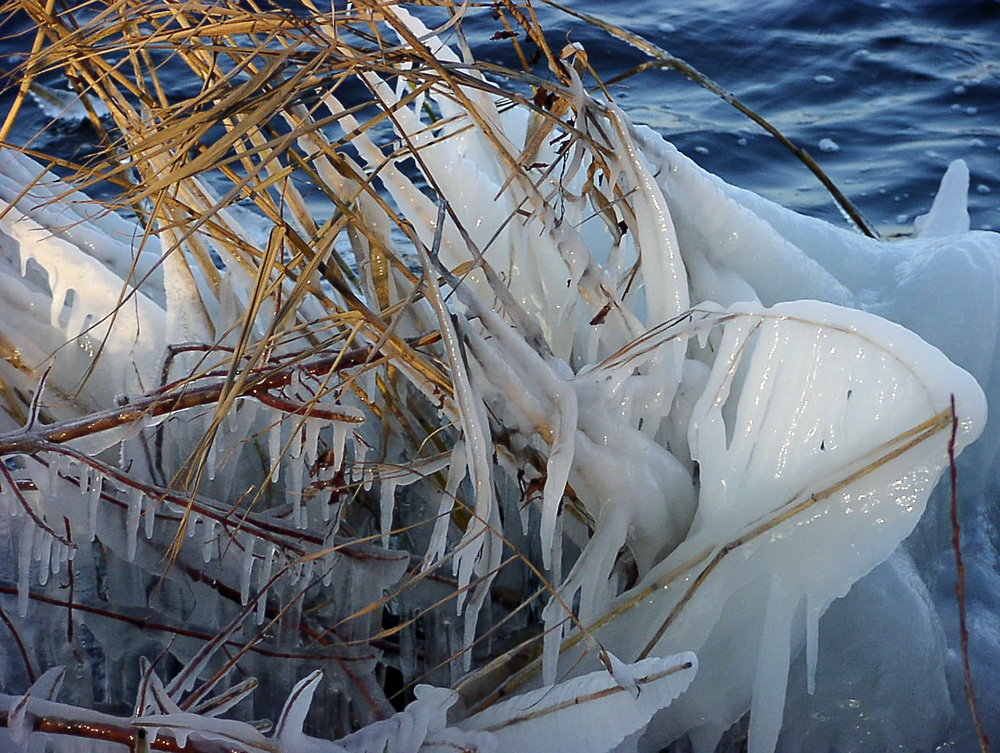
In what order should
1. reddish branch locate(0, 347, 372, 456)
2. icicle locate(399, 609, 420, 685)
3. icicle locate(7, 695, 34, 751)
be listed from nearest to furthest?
icicle locate(7, 695, 34, 751) < reddish branch locate(0, 347, 372, 456) < icicle locate(399, 609, 420, 685)

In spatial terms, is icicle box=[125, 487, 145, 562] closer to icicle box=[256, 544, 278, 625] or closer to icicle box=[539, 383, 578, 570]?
icicle box=[256, 544, 278, 625]

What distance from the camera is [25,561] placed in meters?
1.30

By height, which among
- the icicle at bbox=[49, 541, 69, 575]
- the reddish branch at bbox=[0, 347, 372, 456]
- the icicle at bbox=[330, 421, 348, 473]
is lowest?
the icicle at bbox=[49, 541, 69, 575]

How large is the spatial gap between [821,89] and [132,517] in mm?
3957

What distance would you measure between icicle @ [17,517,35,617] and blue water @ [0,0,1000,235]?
3030mm

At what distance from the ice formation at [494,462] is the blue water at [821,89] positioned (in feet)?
7.81

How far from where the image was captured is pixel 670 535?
4.78 ft

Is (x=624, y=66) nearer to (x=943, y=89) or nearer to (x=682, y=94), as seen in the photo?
(x=682, y=94)

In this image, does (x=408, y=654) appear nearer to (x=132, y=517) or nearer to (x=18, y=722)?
(x=132, y=517)

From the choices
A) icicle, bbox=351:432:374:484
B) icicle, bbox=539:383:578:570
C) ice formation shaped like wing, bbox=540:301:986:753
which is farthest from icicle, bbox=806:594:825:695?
icicle, bbox=351:432:374:484

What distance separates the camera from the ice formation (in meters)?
1.22

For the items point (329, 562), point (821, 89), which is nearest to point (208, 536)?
point (329, 562)

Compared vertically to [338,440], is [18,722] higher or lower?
lower

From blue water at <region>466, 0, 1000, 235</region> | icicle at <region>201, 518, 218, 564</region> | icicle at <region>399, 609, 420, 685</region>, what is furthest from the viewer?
blue water at <region>466, 0, 1000, 235</region>
